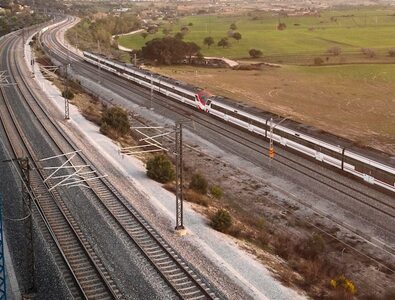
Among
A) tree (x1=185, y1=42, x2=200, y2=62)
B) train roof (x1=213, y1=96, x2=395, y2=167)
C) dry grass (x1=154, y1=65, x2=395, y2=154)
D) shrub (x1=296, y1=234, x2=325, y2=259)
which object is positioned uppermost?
tree (x1=185, y1=42, x2=200, y2=62)

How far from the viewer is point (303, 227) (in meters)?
28.2

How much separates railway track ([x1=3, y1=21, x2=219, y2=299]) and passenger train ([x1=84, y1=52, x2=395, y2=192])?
52.4ft

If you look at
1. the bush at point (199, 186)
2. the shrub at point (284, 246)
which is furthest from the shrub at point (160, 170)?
the shrub at point (284, 246)

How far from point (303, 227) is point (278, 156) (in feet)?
39.7

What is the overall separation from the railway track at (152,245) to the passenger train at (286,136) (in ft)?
52.4

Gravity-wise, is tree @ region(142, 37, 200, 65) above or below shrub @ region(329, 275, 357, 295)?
above

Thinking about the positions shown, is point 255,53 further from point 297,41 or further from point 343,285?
point 343,285

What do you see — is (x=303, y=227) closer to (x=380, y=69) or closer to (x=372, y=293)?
(x=372, y=293)

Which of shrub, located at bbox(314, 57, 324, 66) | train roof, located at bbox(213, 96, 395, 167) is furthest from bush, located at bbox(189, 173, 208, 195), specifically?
shrub, located at bbox(314, 57, 324, 66)

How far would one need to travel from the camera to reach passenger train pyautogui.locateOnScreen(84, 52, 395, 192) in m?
32.8

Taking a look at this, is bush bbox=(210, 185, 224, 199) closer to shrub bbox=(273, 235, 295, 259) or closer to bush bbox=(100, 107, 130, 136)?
shrub bbox=(273, 235, 295, 259)

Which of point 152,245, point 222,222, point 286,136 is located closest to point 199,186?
point 222,222

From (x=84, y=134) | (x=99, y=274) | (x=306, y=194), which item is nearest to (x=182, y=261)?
(x=99, y=274)

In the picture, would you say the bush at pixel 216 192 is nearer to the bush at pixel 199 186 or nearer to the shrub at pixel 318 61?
the bush at pixel 199 186
